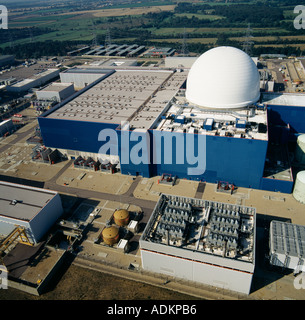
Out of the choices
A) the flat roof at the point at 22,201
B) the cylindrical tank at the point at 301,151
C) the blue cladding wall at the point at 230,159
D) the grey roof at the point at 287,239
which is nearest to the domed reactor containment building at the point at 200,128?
the blue cladding wall at the point at 230,159

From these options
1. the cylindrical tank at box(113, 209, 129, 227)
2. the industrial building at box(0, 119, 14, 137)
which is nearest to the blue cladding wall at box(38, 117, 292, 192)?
the cylindrical tank at box(113, 209, 129, 227)

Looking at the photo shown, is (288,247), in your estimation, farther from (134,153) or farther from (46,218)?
(46,218)

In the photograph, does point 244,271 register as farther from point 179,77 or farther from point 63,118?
point 179,77

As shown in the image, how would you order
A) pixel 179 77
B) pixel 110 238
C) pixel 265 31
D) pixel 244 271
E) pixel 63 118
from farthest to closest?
pixel 265 31, pixel 179 77, pixel 63 118, pixel 110 238, pixel 244 271

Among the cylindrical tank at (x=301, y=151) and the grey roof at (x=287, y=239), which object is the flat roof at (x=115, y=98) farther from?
the grey roof at (x=287, y=239)

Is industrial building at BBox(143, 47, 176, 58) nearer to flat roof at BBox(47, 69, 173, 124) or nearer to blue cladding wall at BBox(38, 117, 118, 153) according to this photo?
flat roof at BBox(47, 69, 173, 124)
